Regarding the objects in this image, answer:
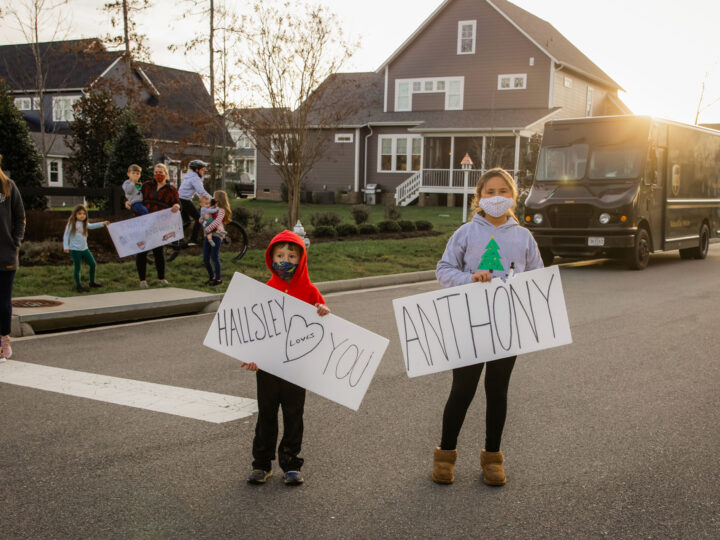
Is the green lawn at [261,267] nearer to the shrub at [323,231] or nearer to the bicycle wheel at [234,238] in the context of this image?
the bicycle wheel at [234,238]

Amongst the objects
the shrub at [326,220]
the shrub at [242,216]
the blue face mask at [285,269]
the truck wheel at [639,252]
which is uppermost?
the blue face mask at [285,269]

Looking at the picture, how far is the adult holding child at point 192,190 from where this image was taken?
12047 millimetres

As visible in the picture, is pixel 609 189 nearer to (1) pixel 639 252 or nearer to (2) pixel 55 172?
(1) pixel 639 252

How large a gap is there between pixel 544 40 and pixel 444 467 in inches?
1448

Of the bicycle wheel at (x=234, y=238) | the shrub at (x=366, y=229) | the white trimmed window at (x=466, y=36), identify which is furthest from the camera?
the white trimmed window at (x=466, y=36)

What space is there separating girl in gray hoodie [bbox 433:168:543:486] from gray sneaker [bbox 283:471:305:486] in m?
0.76

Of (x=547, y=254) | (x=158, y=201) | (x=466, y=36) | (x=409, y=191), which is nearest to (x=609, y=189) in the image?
(x=547, y=254)

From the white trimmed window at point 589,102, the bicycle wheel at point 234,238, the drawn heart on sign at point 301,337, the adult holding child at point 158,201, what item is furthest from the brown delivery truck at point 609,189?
the white trimmed window at point 589,102

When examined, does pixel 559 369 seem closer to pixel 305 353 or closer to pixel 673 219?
pixel 305 353

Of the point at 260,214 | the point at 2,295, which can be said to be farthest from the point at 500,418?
the point at 260,214

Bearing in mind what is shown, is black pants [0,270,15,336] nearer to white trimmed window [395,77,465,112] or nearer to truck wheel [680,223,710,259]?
truck wheel [680,223,710,259]

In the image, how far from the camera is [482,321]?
418 cm

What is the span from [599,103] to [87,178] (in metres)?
28.3

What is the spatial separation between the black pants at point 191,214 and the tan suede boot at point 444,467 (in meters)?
9.52
